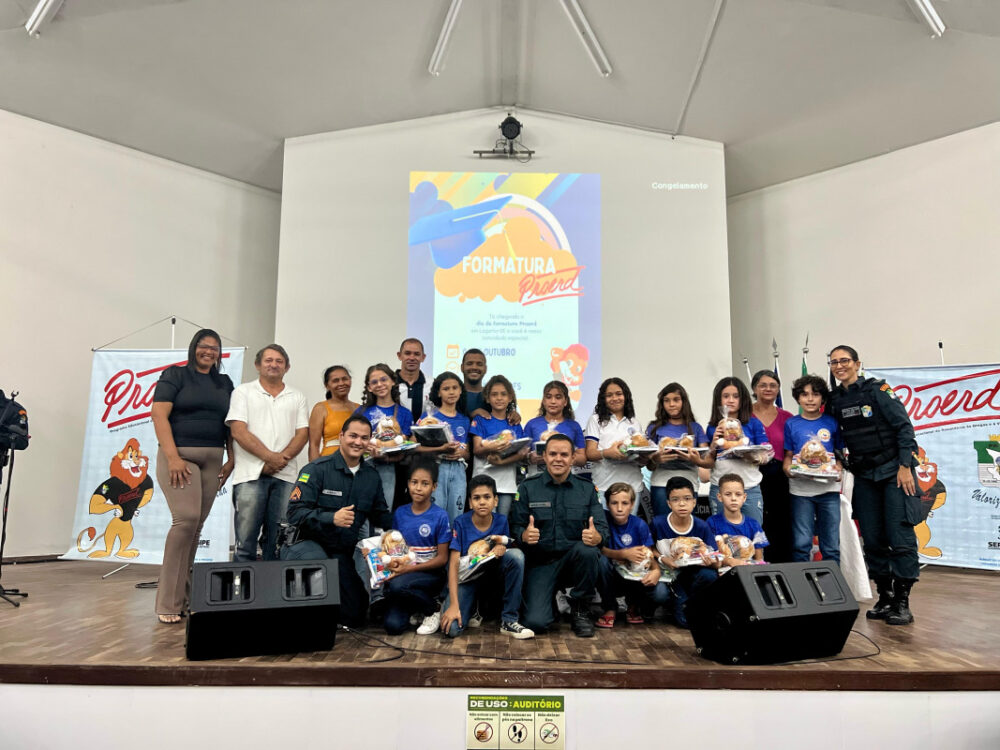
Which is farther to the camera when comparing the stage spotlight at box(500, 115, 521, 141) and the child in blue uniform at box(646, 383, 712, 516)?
the stage spotlight at box(500, 115, 521, 141)

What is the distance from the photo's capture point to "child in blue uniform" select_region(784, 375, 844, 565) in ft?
11.9

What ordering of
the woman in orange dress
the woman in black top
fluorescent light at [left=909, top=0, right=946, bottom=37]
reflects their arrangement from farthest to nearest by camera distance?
fluorescent light at [left=909, top=0, right=946, bottom=37] → the woman in orange dress → the woman in black top

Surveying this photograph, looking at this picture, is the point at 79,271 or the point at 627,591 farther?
the point at 79,271

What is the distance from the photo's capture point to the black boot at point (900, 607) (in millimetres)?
3350

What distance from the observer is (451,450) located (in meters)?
3.64

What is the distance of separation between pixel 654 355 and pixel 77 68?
536cm

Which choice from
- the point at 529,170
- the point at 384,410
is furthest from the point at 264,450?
the point at 529,170

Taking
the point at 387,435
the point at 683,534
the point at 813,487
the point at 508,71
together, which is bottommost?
the point at 683,534

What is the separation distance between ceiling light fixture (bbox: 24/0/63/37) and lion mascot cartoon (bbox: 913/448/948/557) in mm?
7166

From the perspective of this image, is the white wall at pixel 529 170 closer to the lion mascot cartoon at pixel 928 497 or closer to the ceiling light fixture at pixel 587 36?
the ceiling light fixture at pixel 587 36

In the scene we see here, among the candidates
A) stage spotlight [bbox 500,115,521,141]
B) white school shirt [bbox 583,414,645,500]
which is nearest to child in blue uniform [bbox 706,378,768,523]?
white school shirt [bbox 583,414,645,500]

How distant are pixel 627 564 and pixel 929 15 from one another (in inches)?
172

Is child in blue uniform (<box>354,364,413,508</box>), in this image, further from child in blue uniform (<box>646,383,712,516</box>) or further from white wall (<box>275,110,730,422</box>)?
white wall (<box>275,110,730,422</box>)

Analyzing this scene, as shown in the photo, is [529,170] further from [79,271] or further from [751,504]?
[79,271]
